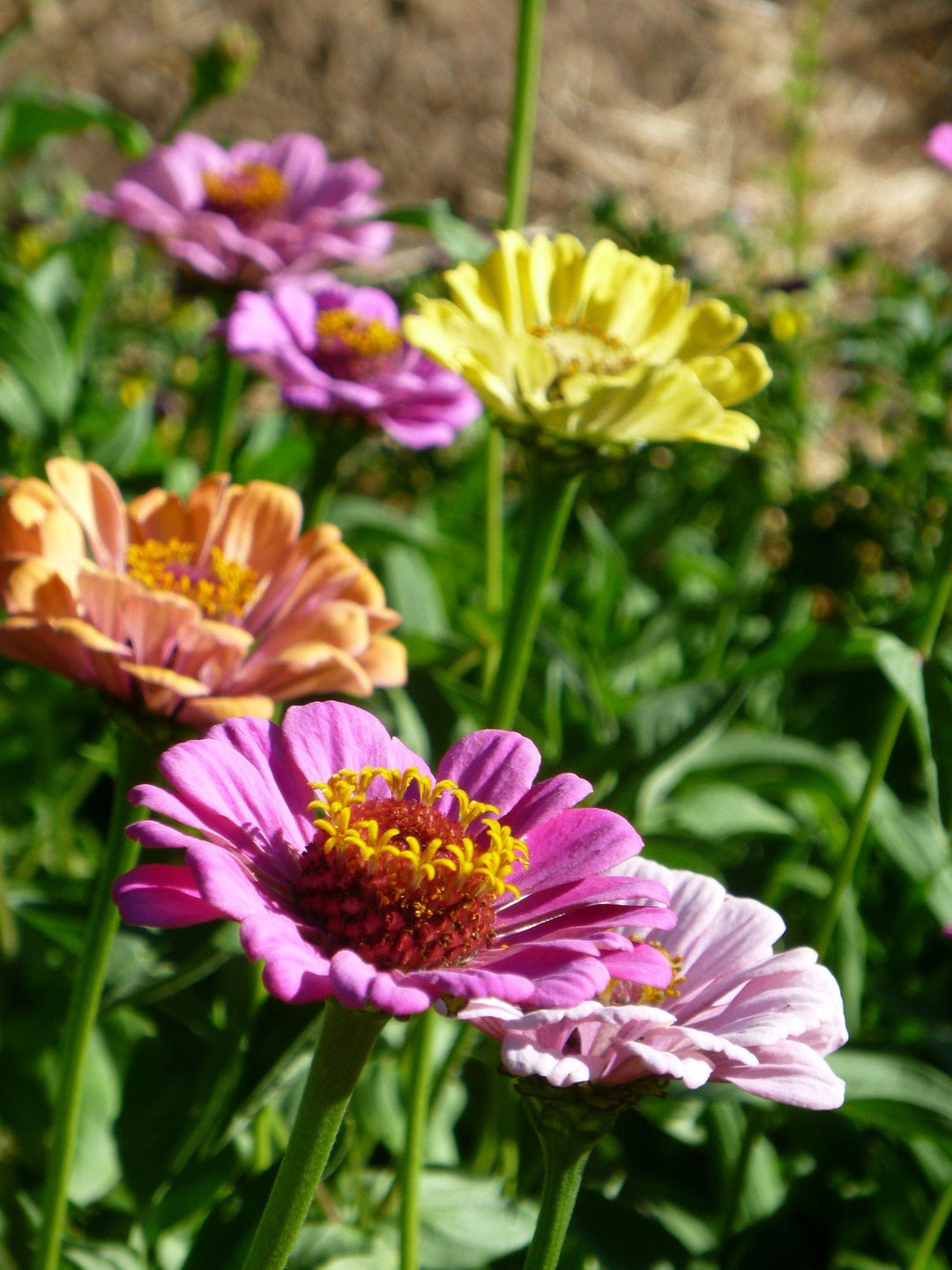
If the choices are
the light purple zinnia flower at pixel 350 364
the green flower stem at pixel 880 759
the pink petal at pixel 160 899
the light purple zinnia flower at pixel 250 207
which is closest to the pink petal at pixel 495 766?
the pink petal at pixel 160 899

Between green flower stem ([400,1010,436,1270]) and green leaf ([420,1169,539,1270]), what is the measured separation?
12mm

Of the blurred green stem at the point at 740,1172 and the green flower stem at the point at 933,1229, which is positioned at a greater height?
the green flower stem at the point at 933,1229

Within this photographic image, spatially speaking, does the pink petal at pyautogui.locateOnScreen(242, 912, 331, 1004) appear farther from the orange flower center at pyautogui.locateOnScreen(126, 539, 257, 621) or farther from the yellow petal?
the yellow petal

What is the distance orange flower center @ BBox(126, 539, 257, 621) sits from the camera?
0.67 m

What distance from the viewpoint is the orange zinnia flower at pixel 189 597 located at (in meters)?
0.58

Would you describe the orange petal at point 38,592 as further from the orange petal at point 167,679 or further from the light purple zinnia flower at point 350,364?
the light purple zinnia flower at point 350,364

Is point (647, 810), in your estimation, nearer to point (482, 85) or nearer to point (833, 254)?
point (833, 254)

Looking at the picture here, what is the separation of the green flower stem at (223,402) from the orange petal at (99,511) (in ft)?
0.91

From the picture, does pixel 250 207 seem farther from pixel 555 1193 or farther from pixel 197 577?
pixel 555 1193

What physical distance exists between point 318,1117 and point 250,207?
877 mm

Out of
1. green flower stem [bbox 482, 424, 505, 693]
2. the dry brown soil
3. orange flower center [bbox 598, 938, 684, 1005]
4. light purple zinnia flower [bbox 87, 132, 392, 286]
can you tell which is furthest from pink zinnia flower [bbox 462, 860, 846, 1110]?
the dry brown soil

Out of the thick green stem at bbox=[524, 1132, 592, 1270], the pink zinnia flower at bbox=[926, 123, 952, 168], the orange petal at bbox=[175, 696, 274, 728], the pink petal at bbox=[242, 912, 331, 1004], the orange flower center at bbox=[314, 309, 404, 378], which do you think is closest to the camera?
the pink petal at bbox=[242, 912, 331, 1004]

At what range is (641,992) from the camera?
481 mm

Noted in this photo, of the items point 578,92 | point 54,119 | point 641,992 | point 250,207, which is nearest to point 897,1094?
point 641,992
